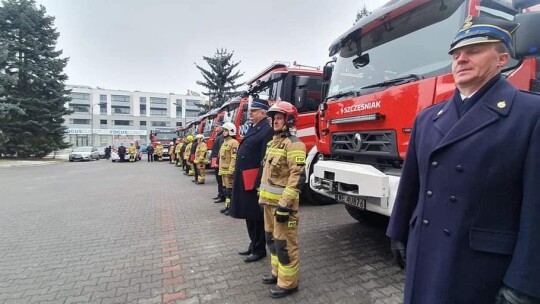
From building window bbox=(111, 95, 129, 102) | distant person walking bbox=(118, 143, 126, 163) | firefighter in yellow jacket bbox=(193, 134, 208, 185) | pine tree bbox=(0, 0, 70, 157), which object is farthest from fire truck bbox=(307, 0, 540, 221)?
building window bbox=(111, 95, 129, 102)

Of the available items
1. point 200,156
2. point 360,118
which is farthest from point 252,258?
point 200,156

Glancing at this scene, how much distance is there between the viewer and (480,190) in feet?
4.61

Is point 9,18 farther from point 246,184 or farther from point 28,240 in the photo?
point 246,184

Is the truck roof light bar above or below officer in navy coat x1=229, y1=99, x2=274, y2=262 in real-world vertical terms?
above

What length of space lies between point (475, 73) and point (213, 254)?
3960 millimetres

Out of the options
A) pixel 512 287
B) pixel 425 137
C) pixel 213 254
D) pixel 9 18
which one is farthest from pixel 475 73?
pixel 9 18

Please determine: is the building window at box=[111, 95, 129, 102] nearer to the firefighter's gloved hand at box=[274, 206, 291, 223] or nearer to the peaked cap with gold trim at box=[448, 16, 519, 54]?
the firefighter's gloved hand at box=[274, 206, 291, 223]

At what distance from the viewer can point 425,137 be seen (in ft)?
5.65

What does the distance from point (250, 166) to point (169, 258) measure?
175 centimetres

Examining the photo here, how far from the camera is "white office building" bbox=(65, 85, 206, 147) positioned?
68250mm

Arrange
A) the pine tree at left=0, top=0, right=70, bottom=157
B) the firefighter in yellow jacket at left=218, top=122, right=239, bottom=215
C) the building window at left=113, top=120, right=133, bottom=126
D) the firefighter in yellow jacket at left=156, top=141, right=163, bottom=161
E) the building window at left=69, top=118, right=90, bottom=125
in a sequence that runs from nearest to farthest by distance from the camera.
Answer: the firefighter in yellow jacket at left=218, top=122, right=239, bottom=215, the pine tree at left=0, top=0, right=70, bottom=157, the firefighter in yellow jacket at left=156, top=141, right=163, bottom=161, the building window at left=69, top=118, right=90, bottom=125, the building window at left=113, top=120, right=133, bottom=126

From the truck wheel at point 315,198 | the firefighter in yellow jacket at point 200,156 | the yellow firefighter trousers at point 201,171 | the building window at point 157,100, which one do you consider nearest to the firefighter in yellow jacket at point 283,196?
the truck wheel at point 315,198

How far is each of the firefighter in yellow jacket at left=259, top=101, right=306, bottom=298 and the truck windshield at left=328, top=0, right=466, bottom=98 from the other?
1.26m

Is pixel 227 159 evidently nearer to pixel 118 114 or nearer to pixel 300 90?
pixel 300 90
